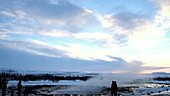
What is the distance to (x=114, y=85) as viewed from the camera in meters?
24.1

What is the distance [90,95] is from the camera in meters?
46.5

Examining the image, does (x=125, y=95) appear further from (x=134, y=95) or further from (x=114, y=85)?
(x=114, y=85)

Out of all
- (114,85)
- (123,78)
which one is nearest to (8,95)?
(114,85)

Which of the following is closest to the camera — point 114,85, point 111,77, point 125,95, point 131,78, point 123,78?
point 114,85

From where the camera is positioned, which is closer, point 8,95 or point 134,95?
point 8,95

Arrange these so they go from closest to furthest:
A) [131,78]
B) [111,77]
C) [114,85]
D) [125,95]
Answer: [114,85] < [125,95] < [111,77] < [131,78]

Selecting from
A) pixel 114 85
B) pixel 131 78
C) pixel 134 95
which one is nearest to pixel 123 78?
pixel 131 78

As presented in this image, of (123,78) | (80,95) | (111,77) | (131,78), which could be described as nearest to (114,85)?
(80,95)

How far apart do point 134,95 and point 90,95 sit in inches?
284

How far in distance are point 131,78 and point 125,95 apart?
78.3 metres

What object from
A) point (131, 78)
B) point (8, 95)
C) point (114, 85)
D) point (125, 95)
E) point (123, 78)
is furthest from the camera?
point (131, 78)

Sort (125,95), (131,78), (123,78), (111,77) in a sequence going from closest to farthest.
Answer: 1. (125,95)
2. (111,77)
3. (123,78)
4. (131,78)

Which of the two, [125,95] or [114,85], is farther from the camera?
[125,95]

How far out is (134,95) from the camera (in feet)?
155
